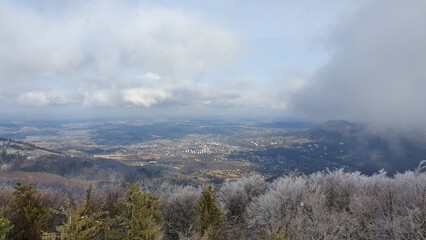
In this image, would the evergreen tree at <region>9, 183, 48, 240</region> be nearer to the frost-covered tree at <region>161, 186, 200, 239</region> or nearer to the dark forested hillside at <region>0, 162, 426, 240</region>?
the dark forested hillside at <region>0, 162, 426, 240</region>

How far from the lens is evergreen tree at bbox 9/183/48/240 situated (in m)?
18.7

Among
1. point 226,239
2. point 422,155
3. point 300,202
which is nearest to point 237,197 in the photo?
point 300,202

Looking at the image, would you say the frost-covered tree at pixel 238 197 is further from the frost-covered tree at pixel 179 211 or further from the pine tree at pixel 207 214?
the pine tree at pixel 207 214

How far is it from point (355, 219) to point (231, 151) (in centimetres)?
15902

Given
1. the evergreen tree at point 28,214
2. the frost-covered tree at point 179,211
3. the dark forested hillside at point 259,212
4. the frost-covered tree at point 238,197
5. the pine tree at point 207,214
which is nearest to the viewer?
the dark forested hillside at point 259,212

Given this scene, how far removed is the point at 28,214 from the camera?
61.4 ft

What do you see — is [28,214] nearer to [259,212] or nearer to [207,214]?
[207,214]

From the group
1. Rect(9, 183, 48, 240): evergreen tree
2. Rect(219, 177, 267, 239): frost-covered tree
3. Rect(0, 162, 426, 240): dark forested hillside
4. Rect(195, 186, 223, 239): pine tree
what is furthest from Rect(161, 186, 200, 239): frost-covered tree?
Rect(9, 183, 48, 240): evergreen tree

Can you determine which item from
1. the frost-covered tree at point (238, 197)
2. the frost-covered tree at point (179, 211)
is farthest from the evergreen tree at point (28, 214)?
the frost-covered tree at point (238, 197)

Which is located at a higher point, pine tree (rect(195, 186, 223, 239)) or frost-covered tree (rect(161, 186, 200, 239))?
pine tree (rect(195, 186, 223, 239))

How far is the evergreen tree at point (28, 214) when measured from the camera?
1872cm

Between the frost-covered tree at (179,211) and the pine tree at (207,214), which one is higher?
the pine tree at (207,214)

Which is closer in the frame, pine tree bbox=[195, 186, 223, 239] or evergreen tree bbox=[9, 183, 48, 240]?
evergreen tree bbox=[9, 183, 48, 240]

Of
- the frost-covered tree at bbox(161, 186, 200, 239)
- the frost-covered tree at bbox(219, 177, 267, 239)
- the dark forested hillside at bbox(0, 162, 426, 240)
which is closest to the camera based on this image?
the dark forested hillside at bbox(0, 162, 426, 240)
